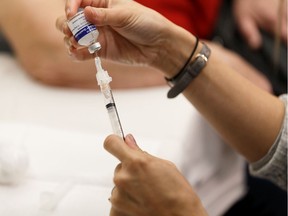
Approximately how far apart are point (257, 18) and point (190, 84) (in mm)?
580

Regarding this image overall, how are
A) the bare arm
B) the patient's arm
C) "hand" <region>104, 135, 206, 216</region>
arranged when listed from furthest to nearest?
the patient's arm → the bare arm → "hand" <region>104, 135, 206, 216</region>

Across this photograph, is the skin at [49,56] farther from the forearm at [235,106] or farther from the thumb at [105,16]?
the thumb at [105,16]

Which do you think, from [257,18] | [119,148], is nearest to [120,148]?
[119,148]

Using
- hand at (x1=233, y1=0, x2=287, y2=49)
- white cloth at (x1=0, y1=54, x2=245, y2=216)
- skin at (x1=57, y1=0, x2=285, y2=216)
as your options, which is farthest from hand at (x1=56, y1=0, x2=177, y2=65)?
hand at (x1=233, y1=0, x2=287, y2=49)

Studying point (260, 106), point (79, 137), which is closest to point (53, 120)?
point (79, 137)

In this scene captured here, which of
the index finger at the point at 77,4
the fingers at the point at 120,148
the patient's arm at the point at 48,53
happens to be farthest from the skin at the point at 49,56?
the fingers at the point at 120,148

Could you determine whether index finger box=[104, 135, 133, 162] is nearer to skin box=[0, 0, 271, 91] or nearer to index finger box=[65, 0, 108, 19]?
index finger box=[65, 0, 108, 19]

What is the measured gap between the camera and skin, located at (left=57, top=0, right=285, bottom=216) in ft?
2.29

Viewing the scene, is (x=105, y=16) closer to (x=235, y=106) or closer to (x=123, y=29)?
(x=123, y=29)

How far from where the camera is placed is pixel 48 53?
3.59 feet

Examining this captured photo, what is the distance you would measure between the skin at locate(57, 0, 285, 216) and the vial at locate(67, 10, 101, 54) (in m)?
0.01

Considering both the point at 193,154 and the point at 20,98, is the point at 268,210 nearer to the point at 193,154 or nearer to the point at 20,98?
the point at 193,154

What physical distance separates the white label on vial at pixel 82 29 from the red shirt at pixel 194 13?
526 millimetres

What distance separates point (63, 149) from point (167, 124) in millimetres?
228
